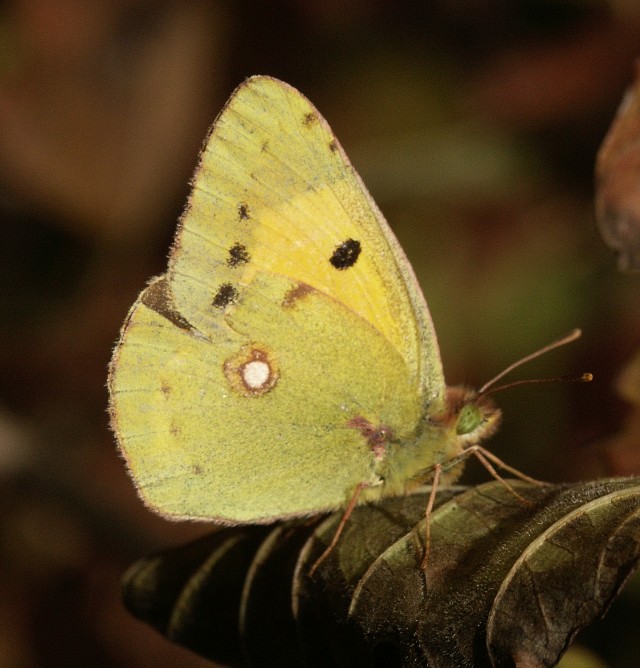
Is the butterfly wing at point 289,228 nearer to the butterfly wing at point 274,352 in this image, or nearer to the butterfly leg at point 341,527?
the butterfly wing at point 274,352

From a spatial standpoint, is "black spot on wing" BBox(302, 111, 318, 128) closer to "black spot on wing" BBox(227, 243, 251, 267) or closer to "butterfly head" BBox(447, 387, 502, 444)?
"black spot on wing" BBox(227, 243, 251, 267)

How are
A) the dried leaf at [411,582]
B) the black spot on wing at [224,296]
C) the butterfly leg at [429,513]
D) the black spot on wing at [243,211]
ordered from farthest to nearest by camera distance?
the black spot on wing at [224,296] → the black spot on wing at [243,211] → the butterfly leg at [429,513] → the dried leaf at [411,582]

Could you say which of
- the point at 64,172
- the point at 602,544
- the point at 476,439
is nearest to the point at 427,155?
the point at 64,172

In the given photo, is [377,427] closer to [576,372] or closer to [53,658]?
[576,372]

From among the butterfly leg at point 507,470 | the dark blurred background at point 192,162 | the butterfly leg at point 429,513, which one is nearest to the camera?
the butterfly leg at point 429,513

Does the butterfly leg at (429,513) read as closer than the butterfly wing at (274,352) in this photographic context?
Yes

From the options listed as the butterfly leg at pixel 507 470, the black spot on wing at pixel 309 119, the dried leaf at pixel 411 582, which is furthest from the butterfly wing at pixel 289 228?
the dried leaf at pixel 411 582

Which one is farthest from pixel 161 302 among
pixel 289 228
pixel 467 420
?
Result: pixel 467 420

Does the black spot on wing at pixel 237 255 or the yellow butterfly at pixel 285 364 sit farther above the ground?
the black spot on wing at pixel 237 255
